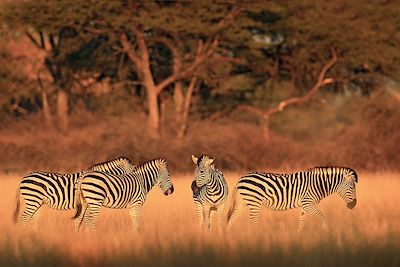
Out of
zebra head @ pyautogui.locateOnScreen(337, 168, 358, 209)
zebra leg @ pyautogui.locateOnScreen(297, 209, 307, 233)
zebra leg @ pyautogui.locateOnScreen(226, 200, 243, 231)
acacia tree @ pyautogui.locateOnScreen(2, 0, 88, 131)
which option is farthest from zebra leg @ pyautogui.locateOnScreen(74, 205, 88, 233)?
acacia tree @ pyautogui.locateOnScreen(2, 0, 88, 131)

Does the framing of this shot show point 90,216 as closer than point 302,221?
Yes

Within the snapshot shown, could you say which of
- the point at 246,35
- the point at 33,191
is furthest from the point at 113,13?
the point at 33,191

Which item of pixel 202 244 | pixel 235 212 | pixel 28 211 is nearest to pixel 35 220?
pixel 28 211

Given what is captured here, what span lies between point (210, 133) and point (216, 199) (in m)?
18.5

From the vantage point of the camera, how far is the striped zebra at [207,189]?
1358 cm

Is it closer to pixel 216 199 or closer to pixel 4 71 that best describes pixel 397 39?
pixel 4 71

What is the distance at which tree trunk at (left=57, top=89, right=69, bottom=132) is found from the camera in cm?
3731

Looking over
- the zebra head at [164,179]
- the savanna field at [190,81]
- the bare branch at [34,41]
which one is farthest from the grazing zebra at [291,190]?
the bare branch at [34,41]

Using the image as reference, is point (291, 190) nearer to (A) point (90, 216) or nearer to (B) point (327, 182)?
(B) point (327, 182)

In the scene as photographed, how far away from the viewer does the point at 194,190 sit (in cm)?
1373

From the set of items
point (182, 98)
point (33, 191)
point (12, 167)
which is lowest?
point (33, 191)

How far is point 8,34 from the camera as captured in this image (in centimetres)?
4084

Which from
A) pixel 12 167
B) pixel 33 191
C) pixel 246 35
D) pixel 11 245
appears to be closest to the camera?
pixel 11 245

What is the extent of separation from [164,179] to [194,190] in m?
0.98
